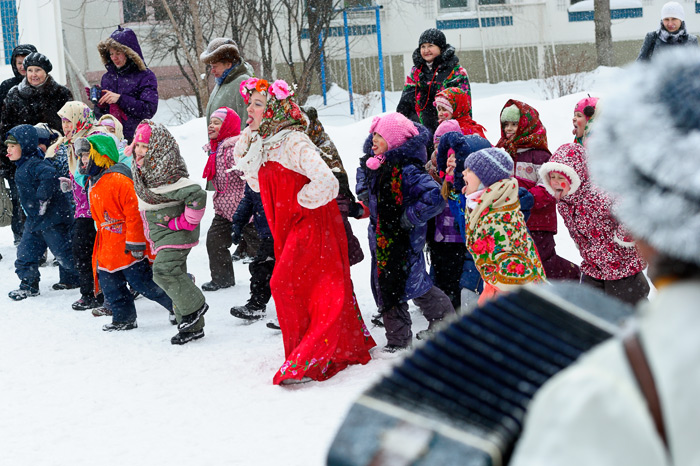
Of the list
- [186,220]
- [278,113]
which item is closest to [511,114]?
[278,113]

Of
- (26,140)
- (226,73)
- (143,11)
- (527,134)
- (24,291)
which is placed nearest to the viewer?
(527,134)

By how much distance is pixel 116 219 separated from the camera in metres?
6.92

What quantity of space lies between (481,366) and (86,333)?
6.23 metres

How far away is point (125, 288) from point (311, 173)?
8.20 ft

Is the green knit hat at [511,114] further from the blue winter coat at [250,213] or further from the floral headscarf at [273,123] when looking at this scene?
the blue winter coat at [250,213]

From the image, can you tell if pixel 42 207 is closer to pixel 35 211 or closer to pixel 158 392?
pixel 35 211

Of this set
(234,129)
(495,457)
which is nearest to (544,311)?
(495,457)

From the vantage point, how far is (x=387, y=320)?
5.83 m

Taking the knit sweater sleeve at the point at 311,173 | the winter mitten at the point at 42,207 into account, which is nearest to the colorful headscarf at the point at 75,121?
the winter mitten at the point at 42,207

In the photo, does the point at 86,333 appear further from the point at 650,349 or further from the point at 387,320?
the point at 650,349

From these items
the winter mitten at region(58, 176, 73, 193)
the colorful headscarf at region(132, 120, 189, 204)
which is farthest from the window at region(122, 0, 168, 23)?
the colorful headscarf at region(132, 120, 189, 204)

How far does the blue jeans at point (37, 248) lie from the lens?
8.36m

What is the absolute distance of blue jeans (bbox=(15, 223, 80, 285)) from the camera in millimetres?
8359

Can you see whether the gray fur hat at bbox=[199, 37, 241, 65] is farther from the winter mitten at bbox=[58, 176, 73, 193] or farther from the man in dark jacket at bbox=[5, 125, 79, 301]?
the man in dark jacket at bbox=[5, 125, 79, 301]
